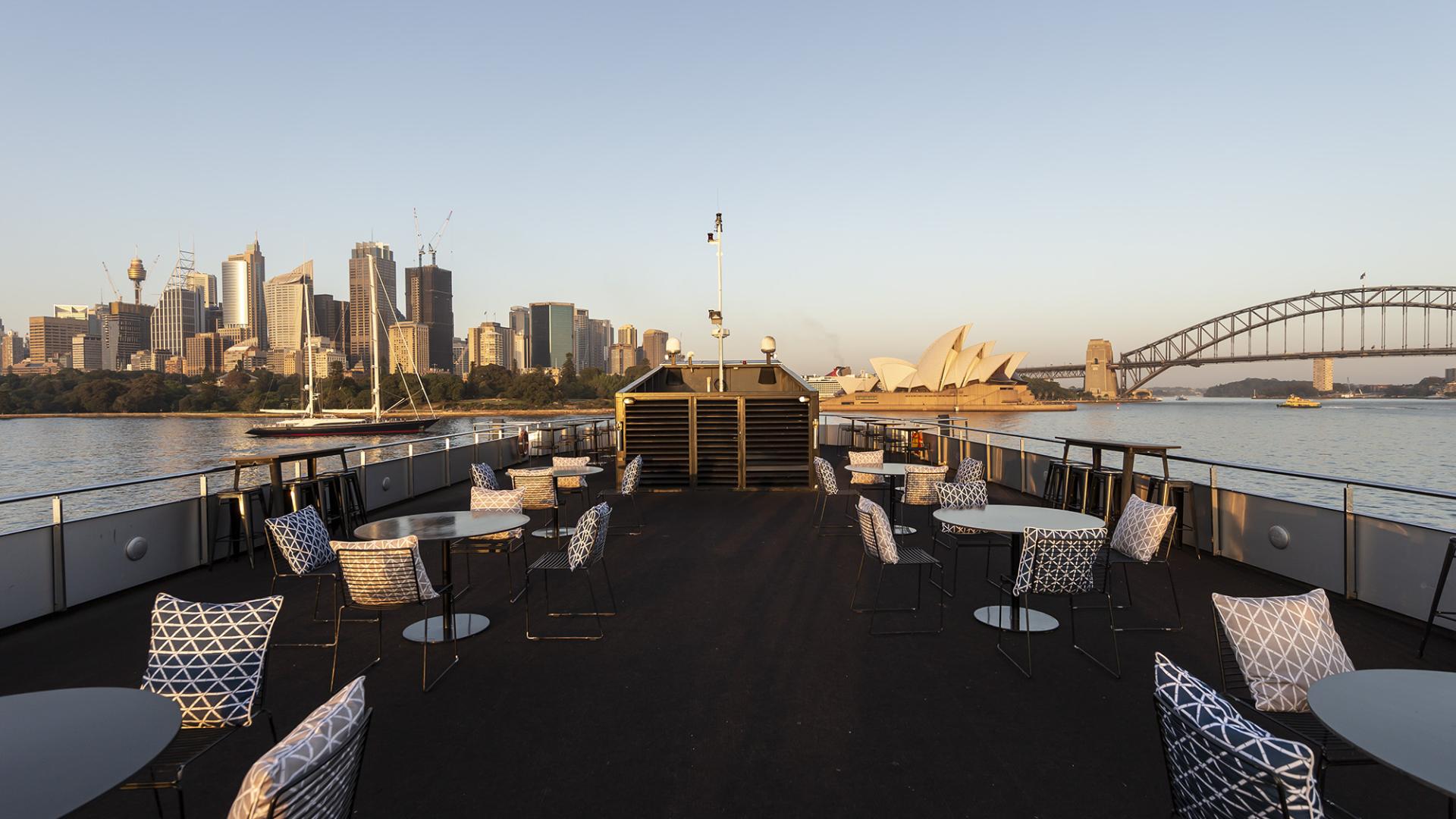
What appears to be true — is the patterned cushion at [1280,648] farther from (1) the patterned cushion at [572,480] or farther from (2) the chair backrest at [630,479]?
(1) the patterned cushion at [572,480]

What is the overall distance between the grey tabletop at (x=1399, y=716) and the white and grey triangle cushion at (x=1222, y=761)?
232 millimetres

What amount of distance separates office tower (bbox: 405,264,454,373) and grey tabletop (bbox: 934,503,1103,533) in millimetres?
112723

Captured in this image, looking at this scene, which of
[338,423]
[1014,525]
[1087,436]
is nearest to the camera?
[1014,525]

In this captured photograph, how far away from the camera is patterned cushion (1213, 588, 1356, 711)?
8.69 ft

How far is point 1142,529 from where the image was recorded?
468cm

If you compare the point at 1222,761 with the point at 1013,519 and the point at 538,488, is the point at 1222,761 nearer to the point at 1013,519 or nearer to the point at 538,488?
the point at 1013,519

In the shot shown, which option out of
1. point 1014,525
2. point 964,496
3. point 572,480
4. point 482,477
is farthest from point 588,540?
point 572,480

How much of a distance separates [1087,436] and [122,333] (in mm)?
138133

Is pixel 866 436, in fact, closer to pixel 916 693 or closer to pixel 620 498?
pixel 620 498

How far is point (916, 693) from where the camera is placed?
12.1 feet

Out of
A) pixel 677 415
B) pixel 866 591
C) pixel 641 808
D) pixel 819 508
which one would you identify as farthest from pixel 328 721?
pixel 677 415

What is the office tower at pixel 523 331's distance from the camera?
151 meters

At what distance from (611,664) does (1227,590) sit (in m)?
4.87

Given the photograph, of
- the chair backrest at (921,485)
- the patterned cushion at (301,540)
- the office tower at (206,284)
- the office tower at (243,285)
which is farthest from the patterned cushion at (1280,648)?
the office tower at (206,284)
